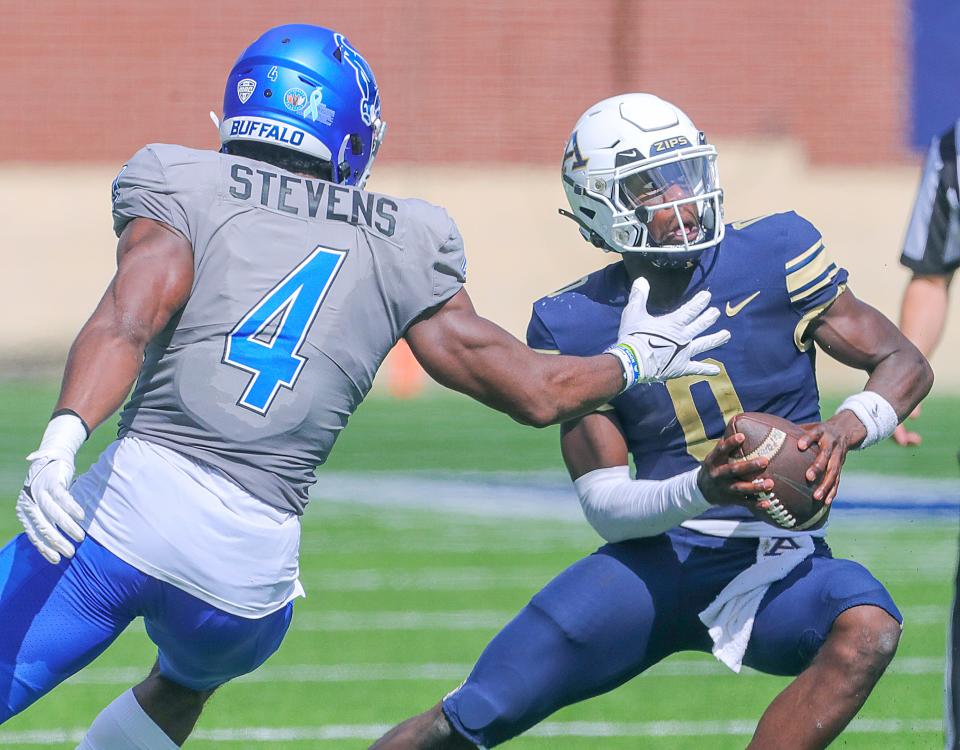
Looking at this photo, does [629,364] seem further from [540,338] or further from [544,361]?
[540,338]

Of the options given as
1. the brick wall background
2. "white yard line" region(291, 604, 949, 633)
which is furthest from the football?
the brick wall background

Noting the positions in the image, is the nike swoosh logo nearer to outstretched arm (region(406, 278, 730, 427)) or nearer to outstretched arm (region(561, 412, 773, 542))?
outstretched arm (region(406, 278, 730, 427))

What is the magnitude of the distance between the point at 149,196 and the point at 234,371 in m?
0.36

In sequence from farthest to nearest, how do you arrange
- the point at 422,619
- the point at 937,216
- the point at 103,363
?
the point at 422,619, the point at 937,216, the point at 103,363

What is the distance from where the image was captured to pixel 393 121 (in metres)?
16.4

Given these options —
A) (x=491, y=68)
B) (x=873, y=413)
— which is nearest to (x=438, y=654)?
(x=873, y=413)

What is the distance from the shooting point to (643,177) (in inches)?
139

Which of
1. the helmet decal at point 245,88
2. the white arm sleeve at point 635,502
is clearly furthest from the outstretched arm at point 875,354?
the helmet decal at point 245,88

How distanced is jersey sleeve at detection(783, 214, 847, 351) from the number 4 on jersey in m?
1.09

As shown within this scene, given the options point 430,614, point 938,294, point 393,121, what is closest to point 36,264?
point 393,121

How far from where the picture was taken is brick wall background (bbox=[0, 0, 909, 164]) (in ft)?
53.2

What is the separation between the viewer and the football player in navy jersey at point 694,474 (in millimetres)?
3129

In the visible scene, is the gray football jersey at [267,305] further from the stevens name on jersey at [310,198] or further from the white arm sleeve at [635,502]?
the white arm sleeve at [635,502]

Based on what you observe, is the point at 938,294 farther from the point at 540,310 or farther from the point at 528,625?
the point at 528,625
